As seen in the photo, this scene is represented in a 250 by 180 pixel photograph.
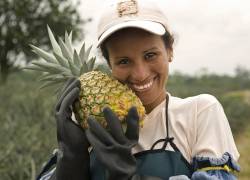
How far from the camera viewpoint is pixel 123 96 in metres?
2.04

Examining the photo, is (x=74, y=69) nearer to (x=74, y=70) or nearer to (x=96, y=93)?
(x=74, y=70)

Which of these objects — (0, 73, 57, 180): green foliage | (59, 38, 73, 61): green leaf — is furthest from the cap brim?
(0, 73, 57, 180): green foliage

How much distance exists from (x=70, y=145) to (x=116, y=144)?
286mm

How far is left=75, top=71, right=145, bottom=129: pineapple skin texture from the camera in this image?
2008mm

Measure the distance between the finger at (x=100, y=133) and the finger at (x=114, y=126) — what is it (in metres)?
0.02

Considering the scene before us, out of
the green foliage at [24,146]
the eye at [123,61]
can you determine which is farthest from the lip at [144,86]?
the green foliage at [24,146]

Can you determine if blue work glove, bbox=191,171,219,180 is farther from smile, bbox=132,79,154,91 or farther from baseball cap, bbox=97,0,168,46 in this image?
baseball cap, bbox=97,0,168,46

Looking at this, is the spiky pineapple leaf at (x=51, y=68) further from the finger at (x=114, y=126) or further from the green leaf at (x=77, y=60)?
the finger at (x=114, y=126)

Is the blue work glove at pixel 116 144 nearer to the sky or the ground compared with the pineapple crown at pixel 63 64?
nearer to the ground

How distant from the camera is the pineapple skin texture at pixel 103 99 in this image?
201 cm

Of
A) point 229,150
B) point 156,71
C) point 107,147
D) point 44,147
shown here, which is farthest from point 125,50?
point 44,147

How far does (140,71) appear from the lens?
1979 millimetres

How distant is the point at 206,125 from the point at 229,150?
0.47 ft

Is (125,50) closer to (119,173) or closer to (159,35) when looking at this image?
(159,35)
